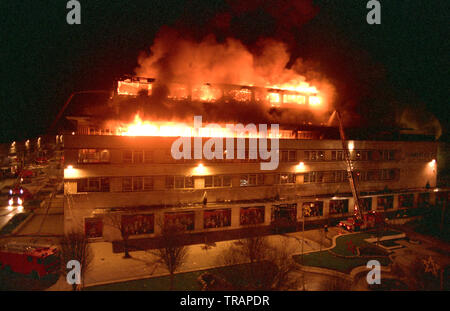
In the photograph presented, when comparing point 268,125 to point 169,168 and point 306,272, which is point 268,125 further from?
point 306,272

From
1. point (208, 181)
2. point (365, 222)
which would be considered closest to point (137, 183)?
point (208, 181)

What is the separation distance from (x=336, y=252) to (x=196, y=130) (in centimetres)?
1567

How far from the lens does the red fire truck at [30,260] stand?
47.6ft

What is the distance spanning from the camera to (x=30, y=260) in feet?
48.0

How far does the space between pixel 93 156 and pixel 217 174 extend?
9961mm

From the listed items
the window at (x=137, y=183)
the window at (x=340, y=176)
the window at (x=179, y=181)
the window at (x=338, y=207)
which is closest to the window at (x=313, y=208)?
the window at (x=338, y=207)

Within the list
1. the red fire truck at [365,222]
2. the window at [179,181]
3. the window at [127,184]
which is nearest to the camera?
the window at [127,184]

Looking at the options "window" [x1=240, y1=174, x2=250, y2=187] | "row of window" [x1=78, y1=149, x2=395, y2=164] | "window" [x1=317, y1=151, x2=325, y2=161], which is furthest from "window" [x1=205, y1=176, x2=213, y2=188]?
"window" [x1=317, y1=151, x2=325, y2=161]

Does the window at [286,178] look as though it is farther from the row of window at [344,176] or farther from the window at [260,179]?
the window at [260,179]

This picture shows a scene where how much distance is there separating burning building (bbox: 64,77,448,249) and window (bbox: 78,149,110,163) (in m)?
0.08

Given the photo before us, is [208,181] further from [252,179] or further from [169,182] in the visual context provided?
[252,179]

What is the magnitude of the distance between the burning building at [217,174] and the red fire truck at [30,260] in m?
4.46

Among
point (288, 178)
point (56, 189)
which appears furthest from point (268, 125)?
point (56, 189)

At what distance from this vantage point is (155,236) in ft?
70.4
